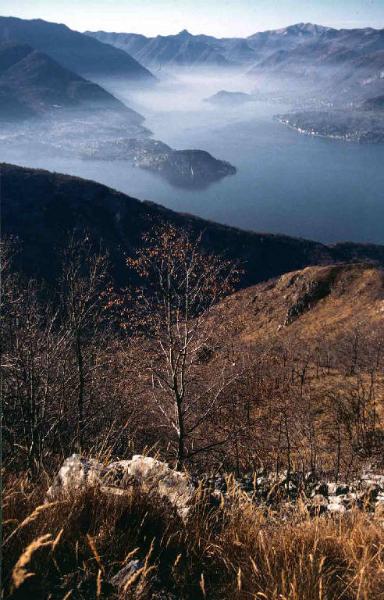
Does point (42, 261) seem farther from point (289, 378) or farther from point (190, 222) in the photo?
point (289, 378)

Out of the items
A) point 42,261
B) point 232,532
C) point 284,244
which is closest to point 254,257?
point 284,244

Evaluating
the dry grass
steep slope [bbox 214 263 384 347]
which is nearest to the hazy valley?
the dry grass

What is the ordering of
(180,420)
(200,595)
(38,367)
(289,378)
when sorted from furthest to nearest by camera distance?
(289,378) → (38,367) → (180,420) → (200,595)

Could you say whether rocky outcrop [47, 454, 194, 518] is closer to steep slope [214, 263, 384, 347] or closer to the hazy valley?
the hazy valley

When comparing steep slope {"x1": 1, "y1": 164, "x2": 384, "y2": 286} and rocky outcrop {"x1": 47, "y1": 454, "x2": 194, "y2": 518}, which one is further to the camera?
steep slope {"x1": 1, "y1": 164, "x2": 384, "y2": 286}

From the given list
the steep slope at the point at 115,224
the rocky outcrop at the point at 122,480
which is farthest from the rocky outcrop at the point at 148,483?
the steep slope at the point at 115,224

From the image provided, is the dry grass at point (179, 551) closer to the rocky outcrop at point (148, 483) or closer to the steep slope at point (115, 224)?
the rocky outcrop at point (148, 483)
